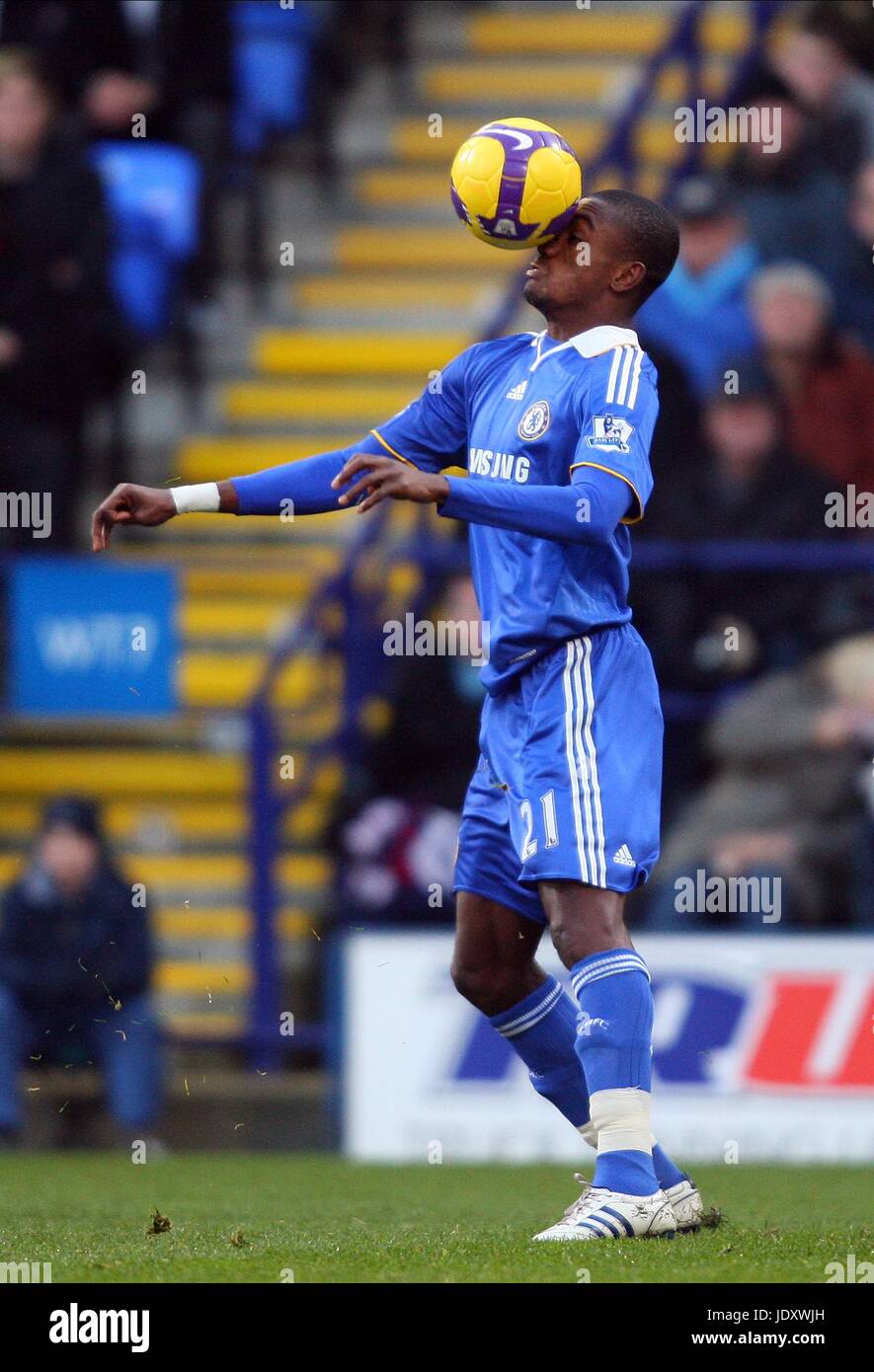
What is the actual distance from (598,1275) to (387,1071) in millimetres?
5062

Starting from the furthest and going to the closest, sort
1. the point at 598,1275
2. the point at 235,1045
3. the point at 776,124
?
the point at 776,124 < the point at 235,1045 < the point at 598,1275

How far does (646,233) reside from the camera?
5375 millimetres

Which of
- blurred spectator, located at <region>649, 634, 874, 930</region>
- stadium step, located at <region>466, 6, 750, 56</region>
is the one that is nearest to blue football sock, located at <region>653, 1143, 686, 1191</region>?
blurred spectator, located at <region>649, 634, 874, 930</region>

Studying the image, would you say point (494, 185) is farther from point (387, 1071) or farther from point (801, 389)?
point (801, 389)

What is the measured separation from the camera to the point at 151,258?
12.1 meters

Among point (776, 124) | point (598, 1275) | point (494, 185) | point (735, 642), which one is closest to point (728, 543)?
point (735, 642)

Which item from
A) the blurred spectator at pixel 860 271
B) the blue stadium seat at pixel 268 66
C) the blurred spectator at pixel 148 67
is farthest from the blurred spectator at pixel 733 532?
the blue stadium seat at pixel 268 66

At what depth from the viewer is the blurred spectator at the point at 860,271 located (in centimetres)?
1127

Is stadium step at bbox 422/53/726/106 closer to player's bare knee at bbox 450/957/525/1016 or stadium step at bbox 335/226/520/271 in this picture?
stadium step at bbox 335/226/520/271

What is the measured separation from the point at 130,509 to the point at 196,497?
6.3 inches

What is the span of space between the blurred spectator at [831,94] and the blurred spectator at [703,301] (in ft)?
2.72

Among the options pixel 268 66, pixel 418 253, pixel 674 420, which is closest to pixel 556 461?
pixel 674 420

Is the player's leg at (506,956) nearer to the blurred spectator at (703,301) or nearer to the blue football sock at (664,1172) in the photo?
the blue football sock at (664,1172)

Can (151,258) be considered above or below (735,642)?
above
